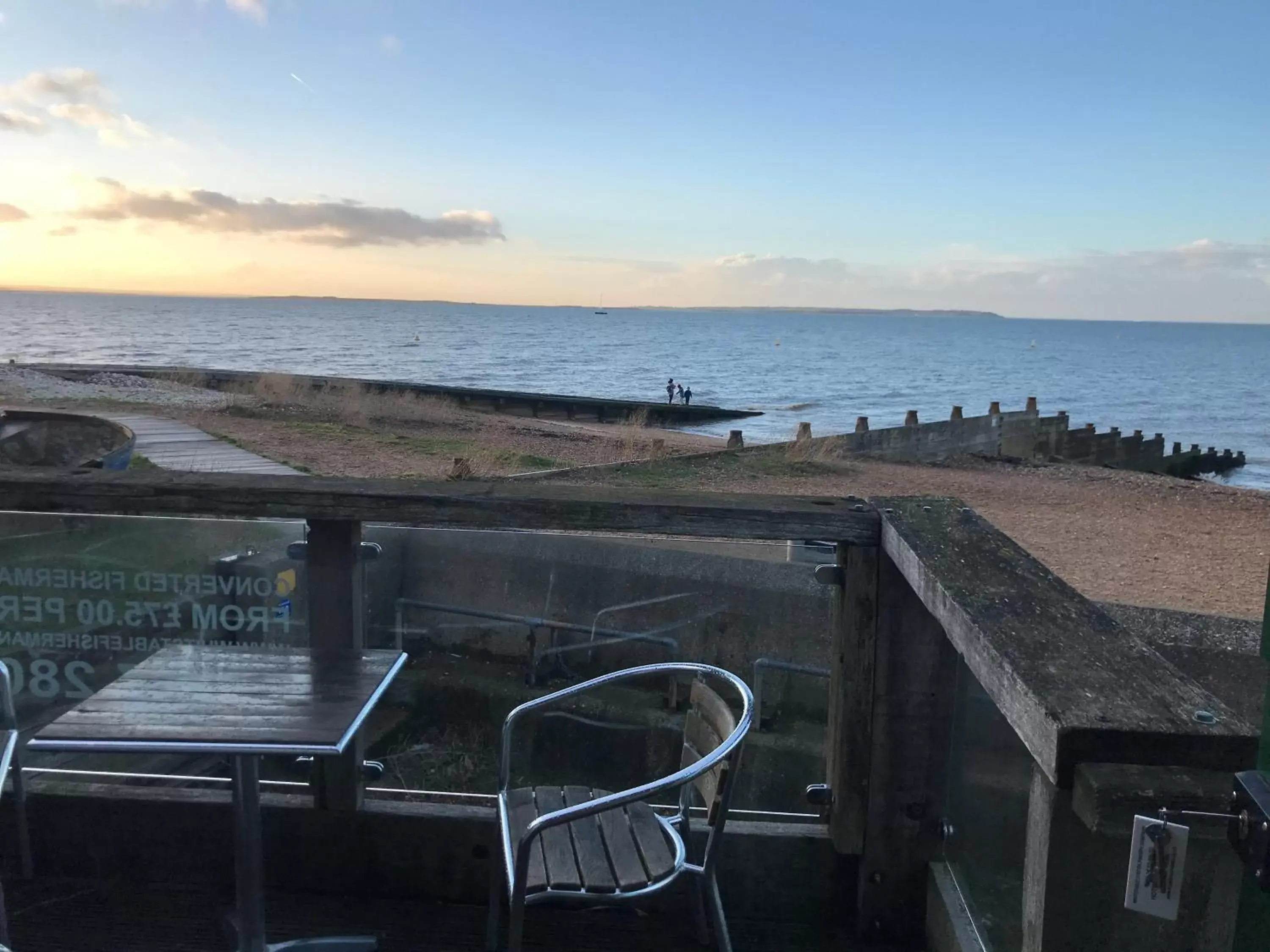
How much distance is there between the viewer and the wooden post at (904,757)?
112 inches

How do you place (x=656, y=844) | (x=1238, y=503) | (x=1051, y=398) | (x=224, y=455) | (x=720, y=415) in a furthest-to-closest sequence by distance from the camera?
(x=1051, y=398), (x=720, y=415), (x=1238, y=503), (x=224, y=455), (x=656, y=844)

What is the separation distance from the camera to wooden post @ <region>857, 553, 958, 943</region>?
9.33ft

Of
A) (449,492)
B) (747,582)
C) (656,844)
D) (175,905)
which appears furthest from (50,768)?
(747,582)

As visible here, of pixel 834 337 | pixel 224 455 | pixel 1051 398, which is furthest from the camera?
pixel 834 337

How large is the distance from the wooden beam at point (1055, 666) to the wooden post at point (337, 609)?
4.97ft

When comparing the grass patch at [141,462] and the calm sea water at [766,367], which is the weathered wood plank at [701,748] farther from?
the calm sea water at [766,367]

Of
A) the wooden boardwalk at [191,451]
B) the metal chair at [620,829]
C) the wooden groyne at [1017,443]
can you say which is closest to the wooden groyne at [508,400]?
the wooden groyne at [1017,443]

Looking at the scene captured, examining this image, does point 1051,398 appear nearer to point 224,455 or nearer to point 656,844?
point 224,455

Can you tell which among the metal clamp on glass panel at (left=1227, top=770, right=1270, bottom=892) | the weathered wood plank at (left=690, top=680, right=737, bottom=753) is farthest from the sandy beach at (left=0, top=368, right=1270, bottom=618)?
the metal clamp on glass panel at (left=1227, top=770, right=1270, bottom=892)

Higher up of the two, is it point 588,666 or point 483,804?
point 588,666

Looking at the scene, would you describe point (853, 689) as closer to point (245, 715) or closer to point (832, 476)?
→ point (245, 715)

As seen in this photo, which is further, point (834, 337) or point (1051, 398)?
point (834, 337)

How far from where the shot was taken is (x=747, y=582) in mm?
3131

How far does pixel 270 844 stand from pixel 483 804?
→ 0.63 meters
